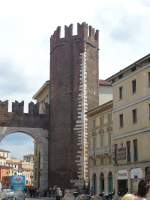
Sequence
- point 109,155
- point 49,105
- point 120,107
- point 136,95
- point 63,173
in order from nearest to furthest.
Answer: point 136,95
point 120,107
point 109,155
point 63,173
point 49,105

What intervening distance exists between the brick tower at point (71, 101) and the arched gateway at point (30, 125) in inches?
36.1

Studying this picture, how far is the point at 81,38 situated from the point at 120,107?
15.1m

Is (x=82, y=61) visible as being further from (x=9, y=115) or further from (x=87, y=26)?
(x=9, y=115)

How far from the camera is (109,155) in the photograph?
42.0 metres

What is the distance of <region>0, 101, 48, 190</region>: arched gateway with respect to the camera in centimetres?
5159

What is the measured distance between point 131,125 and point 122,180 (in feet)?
15.0

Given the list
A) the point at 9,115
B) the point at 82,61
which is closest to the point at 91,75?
the point at 82,61

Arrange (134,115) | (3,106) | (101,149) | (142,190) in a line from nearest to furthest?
(142,190)
(134,115)
(101,149)
(3,106)

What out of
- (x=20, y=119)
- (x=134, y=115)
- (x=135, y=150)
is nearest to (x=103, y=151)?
(x=135, y=150)

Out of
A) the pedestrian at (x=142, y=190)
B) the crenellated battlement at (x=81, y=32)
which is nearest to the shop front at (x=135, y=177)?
the crenellated battlement at (x=81, y=32)

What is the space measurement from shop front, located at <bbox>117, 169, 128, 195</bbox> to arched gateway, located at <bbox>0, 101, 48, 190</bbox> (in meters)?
15.7

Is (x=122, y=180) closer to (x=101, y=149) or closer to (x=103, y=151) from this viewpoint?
(x=103, y=151)

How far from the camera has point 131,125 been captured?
3644 centimetres

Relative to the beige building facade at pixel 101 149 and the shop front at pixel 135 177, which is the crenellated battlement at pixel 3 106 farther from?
the shop front at pixel 135 177
